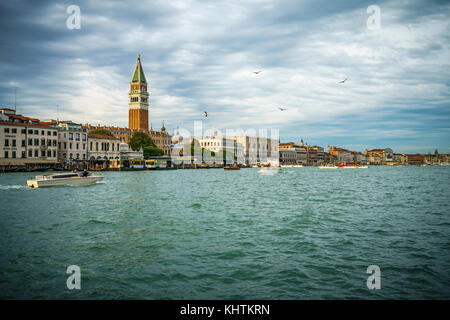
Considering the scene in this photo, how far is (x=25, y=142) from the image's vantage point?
59469 mm

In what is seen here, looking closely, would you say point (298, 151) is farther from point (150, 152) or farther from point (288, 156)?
point (150, 152)

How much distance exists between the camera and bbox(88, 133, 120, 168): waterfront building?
250 ft

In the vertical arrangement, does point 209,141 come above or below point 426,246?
above

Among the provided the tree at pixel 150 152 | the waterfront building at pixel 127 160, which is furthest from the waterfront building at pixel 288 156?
the waterfront building at pixel 127 160

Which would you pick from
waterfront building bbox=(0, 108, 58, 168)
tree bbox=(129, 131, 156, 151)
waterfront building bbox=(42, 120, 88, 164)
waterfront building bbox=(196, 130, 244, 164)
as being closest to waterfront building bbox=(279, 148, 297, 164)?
waterfront building bbox=(196, 130, 244, 164)

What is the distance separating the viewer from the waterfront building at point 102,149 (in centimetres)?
7631

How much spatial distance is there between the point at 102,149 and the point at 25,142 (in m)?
21.3

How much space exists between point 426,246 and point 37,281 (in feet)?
31.7

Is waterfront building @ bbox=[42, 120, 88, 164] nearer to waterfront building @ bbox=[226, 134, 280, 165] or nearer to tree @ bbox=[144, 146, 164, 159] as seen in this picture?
tree @ bbox=[144, 146, 164, 159]

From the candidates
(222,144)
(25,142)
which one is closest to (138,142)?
(25,142)
